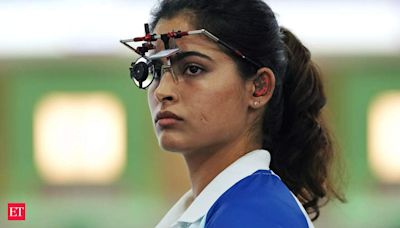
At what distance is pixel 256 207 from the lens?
1.19 metres

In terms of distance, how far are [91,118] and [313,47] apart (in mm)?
1330

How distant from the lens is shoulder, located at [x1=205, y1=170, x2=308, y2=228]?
3.82 feet

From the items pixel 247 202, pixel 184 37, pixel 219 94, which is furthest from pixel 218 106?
pixel 247 202

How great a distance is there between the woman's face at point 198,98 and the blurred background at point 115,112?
11.2 feet

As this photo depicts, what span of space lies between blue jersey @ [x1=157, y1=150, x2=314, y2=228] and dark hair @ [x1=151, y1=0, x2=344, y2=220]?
118mm

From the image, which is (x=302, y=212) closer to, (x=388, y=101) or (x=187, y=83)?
(x=187, y=83)

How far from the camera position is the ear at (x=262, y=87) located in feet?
4.70

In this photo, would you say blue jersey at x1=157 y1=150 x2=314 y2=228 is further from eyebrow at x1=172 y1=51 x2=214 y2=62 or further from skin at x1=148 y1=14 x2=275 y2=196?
eyebrow at x1=172 y1=51 x2=214 y2=62

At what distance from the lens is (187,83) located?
1.38 meters

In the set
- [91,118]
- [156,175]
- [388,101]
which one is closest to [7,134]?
[91,118]

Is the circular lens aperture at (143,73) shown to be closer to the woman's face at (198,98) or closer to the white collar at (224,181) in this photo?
the woman's face at (198,98)

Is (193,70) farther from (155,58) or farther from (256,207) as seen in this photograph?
(256,207)

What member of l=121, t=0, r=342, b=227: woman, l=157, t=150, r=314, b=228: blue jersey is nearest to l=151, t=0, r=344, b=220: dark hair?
l=121, t=0, r=342, b=227: woman

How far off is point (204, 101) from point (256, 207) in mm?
243
